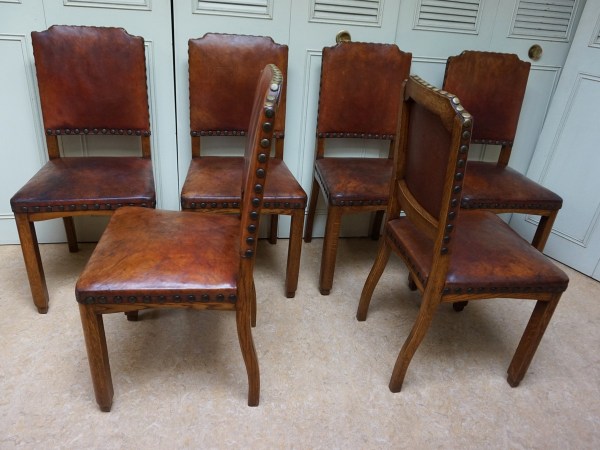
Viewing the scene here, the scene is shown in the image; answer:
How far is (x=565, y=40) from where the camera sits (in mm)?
2143

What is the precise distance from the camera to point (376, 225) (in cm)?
235

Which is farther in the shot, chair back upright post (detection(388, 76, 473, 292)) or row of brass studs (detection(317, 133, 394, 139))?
row of brass studs (detection(317, 133, 394, 139))

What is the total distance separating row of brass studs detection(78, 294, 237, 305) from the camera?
113 cm

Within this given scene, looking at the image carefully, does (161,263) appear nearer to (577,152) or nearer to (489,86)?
(489,86)

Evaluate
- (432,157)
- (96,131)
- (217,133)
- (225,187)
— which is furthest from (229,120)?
(432,157)

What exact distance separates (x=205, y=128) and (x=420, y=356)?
122 centimetres

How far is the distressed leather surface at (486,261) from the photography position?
129 cm

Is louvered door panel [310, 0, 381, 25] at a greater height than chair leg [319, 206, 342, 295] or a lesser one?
greater

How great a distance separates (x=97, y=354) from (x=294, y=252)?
0.81 metres

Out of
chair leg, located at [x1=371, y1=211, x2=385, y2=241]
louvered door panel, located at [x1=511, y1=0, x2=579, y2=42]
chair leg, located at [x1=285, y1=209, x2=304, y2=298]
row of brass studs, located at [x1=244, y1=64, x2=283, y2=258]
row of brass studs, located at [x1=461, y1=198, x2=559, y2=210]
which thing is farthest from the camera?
chair leg, located at [x1=371, y1=211, x2=385, y2=241]

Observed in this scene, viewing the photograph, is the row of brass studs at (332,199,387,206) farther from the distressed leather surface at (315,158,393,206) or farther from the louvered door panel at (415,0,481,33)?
the louvered door panel at (415,0,481,33)

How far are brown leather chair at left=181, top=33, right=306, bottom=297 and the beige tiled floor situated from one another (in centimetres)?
35

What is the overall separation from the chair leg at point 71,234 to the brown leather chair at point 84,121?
1.05 feet

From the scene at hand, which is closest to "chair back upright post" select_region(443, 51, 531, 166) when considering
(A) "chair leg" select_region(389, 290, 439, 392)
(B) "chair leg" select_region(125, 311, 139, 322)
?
(A) "chair leg" select_region(389, 290, 439, 392)
